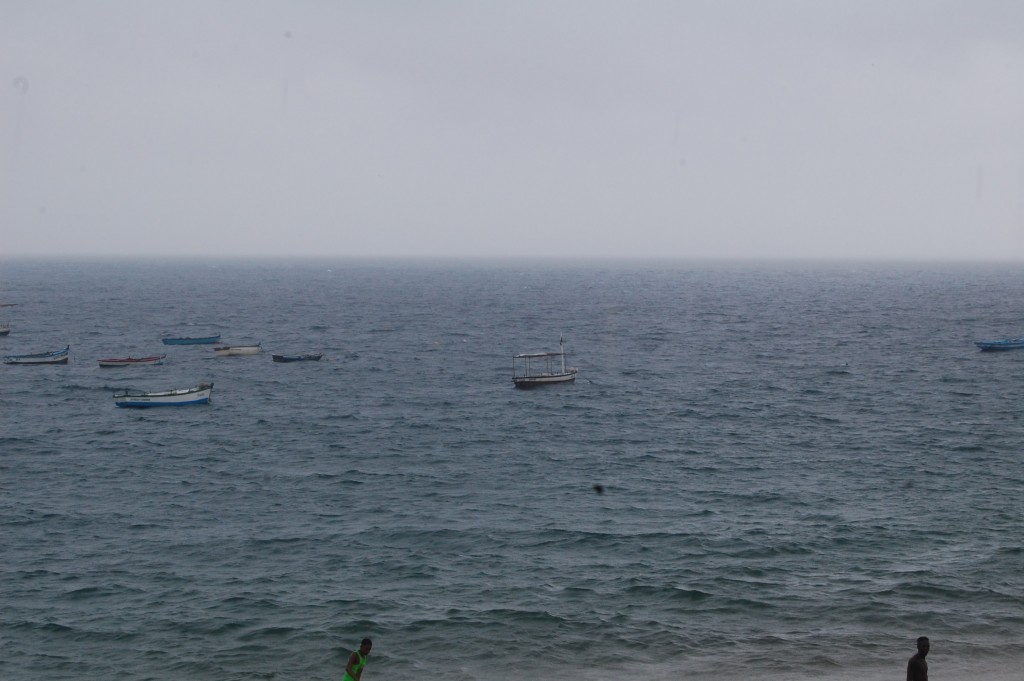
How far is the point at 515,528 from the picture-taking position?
48.2 m

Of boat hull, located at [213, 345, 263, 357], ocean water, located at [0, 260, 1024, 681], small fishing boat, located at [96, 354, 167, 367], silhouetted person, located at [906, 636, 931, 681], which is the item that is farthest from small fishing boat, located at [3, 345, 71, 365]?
silhouetted person, located at [906, 636, 931, 681]

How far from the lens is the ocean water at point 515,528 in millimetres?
34375

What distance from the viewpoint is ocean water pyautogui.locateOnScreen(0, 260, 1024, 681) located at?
3438cm

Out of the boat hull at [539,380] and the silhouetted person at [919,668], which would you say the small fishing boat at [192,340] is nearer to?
the boat hull at [539,380]

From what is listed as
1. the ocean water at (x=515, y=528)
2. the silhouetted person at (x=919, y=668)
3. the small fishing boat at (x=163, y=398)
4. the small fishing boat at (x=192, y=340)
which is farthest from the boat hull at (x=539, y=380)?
the silhouetted person at (x=919, y=668)

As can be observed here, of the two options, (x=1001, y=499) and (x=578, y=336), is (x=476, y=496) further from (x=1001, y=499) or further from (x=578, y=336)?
(x=578, y=336)

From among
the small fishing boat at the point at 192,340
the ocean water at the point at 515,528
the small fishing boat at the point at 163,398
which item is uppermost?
the small fishing boat at the point at 192,340

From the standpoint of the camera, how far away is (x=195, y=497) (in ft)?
179

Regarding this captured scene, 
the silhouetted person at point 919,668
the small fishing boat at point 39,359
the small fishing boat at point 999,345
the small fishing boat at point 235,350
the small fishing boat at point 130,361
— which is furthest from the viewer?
the small fishing boat at point 235,350

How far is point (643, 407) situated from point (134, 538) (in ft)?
163

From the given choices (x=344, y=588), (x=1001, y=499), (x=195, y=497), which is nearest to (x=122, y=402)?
(x=195, y=497)

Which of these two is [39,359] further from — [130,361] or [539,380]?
[539,380]

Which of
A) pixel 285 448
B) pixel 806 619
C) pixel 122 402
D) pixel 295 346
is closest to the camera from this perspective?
pixel 806 619

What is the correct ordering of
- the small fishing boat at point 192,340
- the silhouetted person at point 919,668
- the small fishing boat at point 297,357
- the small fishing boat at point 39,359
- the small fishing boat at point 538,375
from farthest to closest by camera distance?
the small fishing boat at point 192,340 → the small fishing boat at point 297,357 → the small fishing boat at point 39,359 → the small fishing boat at point 538,375 → the silhouetted person at point 919,668
